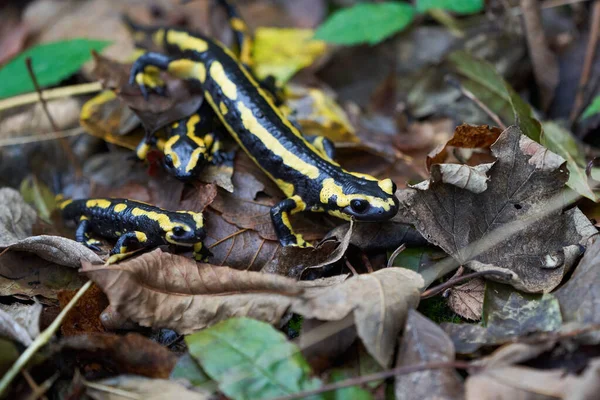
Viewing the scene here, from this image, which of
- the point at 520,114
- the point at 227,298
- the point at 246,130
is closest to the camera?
the point at 227,298

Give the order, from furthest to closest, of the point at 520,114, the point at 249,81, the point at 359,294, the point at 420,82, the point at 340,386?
the point at 420,82
the point at 249,81
the point at 520,114
the point at 359,294
the point at 340,386

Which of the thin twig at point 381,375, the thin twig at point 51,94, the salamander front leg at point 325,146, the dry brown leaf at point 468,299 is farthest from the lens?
the thin twig at point 51,94

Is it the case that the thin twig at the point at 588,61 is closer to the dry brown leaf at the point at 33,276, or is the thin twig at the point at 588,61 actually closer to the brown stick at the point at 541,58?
the brown stick at the point at 541,58

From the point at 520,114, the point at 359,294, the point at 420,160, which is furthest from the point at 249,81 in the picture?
the point at 359,294

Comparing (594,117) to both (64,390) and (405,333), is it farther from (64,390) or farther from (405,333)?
(64,390)

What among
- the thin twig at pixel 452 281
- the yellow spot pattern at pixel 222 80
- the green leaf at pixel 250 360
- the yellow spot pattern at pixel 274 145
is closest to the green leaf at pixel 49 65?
the yellow spot pattern at pixel 222 80

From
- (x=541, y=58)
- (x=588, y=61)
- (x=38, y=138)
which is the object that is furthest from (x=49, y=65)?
(x=588, y=61)
